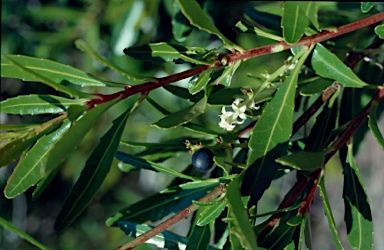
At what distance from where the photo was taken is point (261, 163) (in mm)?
1012

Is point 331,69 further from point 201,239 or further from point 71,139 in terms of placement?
point 71,139

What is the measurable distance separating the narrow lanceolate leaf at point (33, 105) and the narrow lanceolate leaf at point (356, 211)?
556 mm

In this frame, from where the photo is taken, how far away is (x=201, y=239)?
3.61ft

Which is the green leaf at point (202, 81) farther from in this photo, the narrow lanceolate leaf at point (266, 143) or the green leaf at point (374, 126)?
the green leaf at point (374, 126)

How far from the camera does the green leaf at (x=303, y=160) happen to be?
35.9 inches

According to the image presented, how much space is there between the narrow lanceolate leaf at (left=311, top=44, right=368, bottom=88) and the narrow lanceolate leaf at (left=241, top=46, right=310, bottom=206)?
0.48 ft

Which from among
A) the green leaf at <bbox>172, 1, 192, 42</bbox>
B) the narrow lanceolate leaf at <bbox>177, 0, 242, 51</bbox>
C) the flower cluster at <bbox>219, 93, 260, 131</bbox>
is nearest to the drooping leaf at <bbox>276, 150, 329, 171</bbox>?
the flower cluster at <bbox>219, 93, 260, 131</bbox>

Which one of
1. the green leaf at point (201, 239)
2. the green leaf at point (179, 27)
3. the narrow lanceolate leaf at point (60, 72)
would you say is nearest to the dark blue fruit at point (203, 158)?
the green leaf at point (201, 239)

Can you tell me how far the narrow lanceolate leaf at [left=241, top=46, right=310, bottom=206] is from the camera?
1.00 m

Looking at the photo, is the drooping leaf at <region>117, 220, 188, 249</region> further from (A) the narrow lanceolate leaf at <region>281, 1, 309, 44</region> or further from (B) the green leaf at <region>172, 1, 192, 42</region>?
(B) the green leaf at <region>172, 1, 192, 42</region>

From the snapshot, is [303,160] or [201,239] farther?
[201,239]

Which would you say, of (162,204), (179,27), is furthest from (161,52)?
(179,27)

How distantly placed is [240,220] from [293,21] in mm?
329

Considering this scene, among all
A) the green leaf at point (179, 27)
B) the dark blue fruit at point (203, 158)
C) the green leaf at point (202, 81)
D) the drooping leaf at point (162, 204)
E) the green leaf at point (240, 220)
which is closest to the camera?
the green leaf at point (240, 220)
